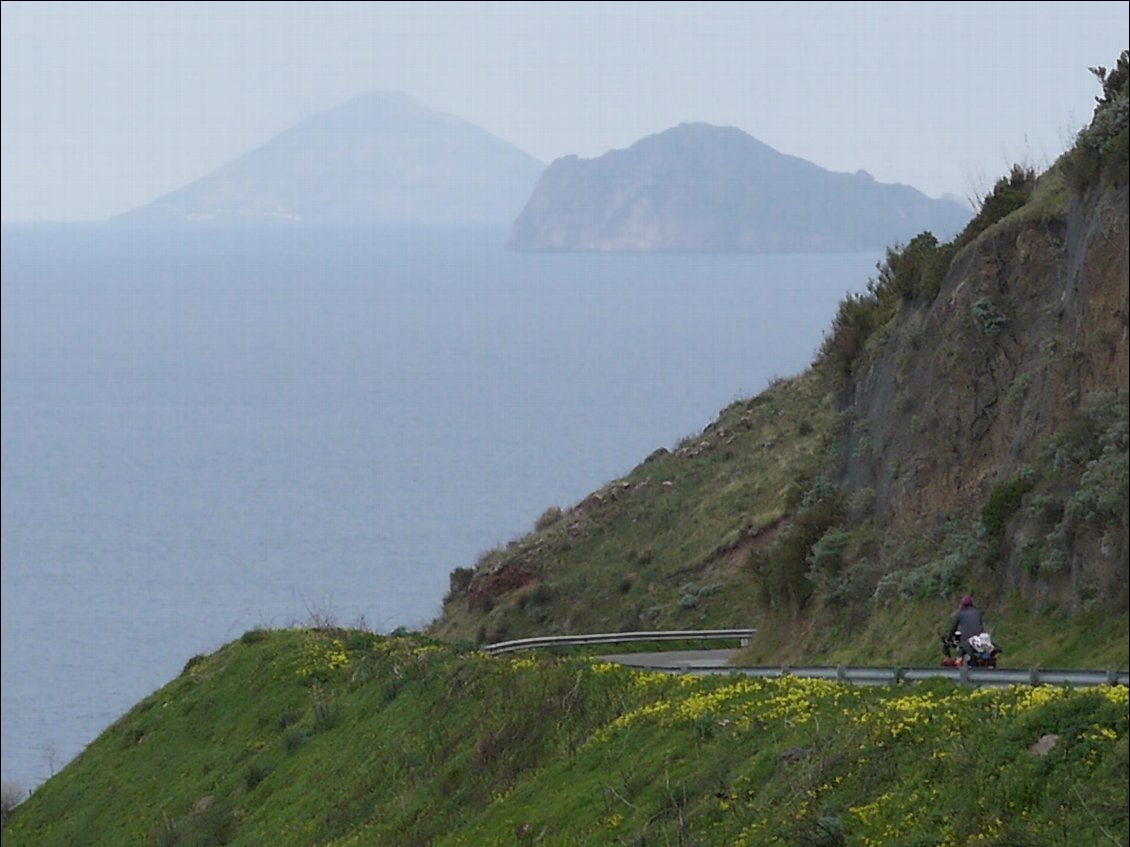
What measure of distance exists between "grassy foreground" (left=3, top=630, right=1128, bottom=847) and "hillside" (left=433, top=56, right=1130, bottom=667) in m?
3.69

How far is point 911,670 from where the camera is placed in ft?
63.2

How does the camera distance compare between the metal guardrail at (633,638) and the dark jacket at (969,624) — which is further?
the metal guardrail at (633,638)

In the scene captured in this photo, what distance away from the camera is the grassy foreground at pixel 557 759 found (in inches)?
591

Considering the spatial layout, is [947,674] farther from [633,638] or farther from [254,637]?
[633,638]

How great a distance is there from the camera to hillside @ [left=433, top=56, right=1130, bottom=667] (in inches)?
830

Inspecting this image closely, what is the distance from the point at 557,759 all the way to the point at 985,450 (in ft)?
28.0

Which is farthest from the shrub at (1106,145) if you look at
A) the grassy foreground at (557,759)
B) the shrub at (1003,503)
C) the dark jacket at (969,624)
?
the grassy foreground at (557,759)

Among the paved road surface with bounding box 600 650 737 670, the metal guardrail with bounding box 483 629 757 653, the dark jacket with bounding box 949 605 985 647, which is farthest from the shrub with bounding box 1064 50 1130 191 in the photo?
the metal guardrail with bounding box 483 629 757 653

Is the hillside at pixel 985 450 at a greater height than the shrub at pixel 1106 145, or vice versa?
the shrub at pixel 1106 145

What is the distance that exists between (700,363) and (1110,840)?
601ft

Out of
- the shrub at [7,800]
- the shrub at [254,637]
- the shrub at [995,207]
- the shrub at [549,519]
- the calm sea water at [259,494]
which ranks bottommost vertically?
the calm sea water at [259,494]

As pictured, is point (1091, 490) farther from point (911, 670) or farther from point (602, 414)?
point (602, 414)

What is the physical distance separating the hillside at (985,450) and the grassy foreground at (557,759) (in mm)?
3686

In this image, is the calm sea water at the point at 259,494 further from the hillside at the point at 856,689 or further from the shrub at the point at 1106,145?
the shrub at the point at 1106,145
